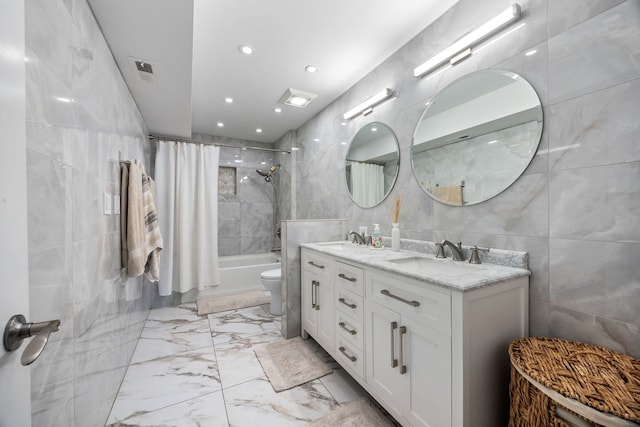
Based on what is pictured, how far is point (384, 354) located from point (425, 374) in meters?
0.26

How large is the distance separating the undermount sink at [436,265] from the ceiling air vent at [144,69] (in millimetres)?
2087

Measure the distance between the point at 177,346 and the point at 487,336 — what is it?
235 centimetres

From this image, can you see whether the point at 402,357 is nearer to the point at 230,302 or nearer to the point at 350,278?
the point at 350,278

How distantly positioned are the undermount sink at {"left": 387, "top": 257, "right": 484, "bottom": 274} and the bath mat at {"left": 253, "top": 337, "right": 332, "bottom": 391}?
0.99 meters

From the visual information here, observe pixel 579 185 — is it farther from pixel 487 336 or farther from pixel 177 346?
pixel 177 346

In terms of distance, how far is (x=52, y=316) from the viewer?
840 mm

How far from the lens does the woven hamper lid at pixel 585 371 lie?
691 mm

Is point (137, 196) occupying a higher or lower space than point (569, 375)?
higher

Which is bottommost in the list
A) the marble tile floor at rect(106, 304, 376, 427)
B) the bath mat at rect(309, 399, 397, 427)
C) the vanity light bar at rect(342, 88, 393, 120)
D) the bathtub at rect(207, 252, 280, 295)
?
the marble tile floor at rect(106, 304, 376, 427)

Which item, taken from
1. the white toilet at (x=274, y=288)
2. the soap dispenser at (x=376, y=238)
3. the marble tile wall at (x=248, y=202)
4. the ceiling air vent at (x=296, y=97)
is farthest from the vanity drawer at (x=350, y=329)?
the marble tile wall at (x=248, y=202)

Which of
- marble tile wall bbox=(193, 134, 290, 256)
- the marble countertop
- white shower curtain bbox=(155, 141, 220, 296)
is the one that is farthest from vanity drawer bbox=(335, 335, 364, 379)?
marble tile wall bbox=(193, 134, 290, 256)

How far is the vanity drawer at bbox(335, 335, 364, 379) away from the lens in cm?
150

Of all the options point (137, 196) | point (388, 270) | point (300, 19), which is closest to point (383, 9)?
point (300, 19)

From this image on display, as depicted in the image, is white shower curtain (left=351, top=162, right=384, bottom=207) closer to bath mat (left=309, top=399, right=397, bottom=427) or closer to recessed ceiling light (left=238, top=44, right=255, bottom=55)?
recessed ceiling light (left=238, top=44, right=255, bottom=55)
